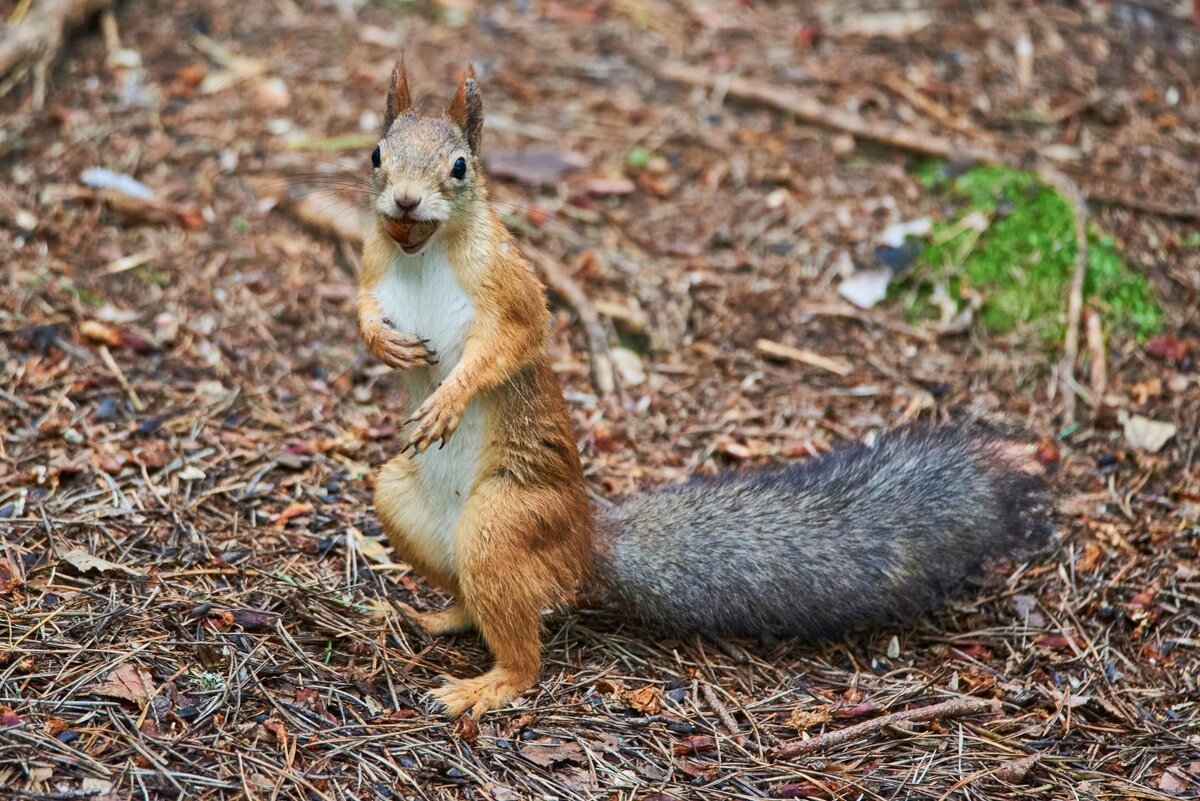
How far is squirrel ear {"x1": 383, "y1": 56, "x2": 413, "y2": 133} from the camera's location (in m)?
3.24

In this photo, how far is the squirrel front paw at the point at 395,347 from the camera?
3061 millimetres

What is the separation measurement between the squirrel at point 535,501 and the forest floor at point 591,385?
197 millimetres

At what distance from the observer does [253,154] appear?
5508mm

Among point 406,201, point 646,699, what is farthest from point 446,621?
point 406,201

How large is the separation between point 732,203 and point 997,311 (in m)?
1.29

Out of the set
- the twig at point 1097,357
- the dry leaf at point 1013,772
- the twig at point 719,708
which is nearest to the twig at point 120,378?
the twig at point 719,708

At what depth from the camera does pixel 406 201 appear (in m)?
2.88

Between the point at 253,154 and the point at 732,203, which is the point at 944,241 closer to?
the point at 732,203

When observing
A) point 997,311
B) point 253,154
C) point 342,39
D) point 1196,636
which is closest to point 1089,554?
point 1196,636

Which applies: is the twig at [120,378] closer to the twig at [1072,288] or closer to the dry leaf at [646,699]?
the dry leaf at [646,699]

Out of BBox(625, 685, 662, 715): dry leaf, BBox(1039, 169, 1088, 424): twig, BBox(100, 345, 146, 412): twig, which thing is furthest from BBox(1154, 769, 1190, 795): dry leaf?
BBox(100, 345, 146, 412): twig

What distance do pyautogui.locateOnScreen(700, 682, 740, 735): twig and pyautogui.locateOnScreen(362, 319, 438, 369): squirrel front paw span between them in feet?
3.70

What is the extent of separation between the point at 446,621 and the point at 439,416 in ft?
2.27

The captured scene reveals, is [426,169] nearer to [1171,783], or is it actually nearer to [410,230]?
[410,230]
